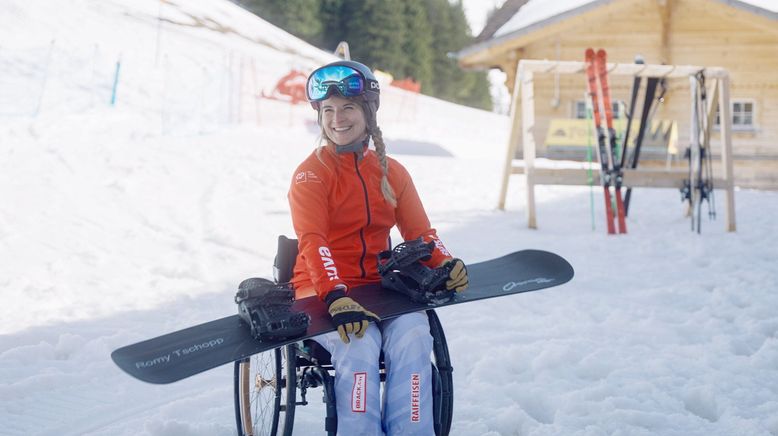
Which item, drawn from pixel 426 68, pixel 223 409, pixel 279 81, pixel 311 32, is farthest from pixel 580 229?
pixel 426 68

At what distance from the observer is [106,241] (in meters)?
6.93

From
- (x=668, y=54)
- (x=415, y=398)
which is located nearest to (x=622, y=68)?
(x=415, y=398)

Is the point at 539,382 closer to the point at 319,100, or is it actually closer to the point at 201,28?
the point at 319,100

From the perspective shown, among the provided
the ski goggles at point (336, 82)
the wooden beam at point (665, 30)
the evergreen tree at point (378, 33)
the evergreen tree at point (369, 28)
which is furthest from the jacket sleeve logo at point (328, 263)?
the evergreen tree at point (378, 33)

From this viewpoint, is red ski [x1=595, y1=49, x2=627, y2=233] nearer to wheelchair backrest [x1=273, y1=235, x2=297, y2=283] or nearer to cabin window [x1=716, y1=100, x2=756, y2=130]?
wheelchair backrest [x1=273, y1=235, x2=297, y2=283]

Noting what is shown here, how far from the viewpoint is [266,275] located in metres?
6.26

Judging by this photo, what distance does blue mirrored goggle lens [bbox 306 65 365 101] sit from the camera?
9.74 ft

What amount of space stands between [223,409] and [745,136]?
15.4m

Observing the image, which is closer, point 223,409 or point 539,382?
point 223,409

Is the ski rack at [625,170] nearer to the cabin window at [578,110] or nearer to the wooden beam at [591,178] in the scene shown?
the wooden beam at [591,178]

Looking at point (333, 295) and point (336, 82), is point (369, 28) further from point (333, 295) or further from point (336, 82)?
point (333, 295)

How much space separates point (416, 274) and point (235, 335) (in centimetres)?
69

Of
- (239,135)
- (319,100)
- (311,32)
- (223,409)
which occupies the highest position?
(311,32)

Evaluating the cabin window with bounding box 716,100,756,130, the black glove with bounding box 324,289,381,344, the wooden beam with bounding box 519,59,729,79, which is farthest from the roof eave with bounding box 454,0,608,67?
the black glove with bounding box 324,289,381,344
